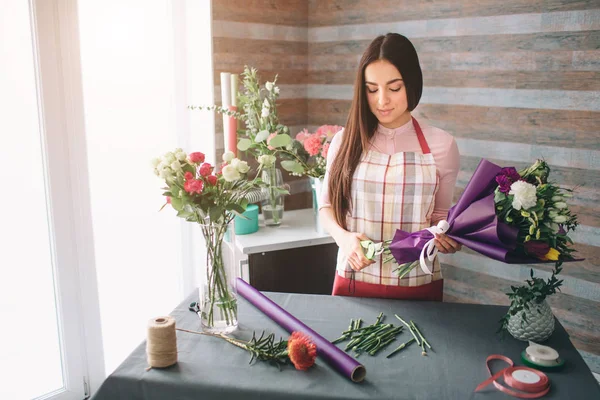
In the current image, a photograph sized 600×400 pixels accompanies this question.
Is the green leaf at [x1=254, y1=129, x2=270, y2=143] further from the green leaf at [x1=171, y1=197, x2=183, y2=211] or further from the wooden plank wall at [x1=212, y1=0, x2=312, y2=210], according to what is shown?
the green leaf at [x1=171, y1=197, x2=183, y2=211]

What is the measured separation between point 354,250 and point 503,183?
56 cm

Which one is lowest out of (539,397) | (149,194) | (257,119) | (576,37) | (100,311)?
(100,311)

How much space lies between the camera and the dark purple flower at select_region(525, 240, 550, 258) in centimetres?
155

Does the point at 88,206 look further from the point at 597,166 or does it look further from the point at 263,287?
the point at 597,166

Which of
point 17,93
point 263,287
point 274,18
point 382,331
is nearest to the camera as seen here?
point 382,331

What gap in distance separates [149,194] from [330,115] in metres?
1.16

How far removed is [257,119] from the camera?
274 cm

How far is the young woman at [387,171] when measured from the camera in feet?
6.49

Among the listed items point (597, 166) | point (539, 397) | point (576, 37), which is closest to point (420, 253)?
point (539, 397)

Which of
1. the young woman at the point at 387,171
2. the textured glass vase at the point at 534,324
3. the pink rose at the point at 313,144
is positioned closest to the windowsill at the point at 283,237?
the pink rose at the point at 313,144

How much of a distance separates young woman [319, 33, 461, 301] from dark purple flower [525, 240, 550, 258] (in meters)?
0.50

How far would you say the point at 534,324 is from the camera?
158 centimetres

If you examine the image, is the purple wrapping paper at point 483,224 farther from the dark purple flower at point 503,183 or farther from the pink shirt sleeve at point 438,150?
the pink shirt sleeve at point 438,150

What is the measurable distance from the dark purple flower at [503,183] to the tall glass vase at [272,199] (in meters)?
1.44
